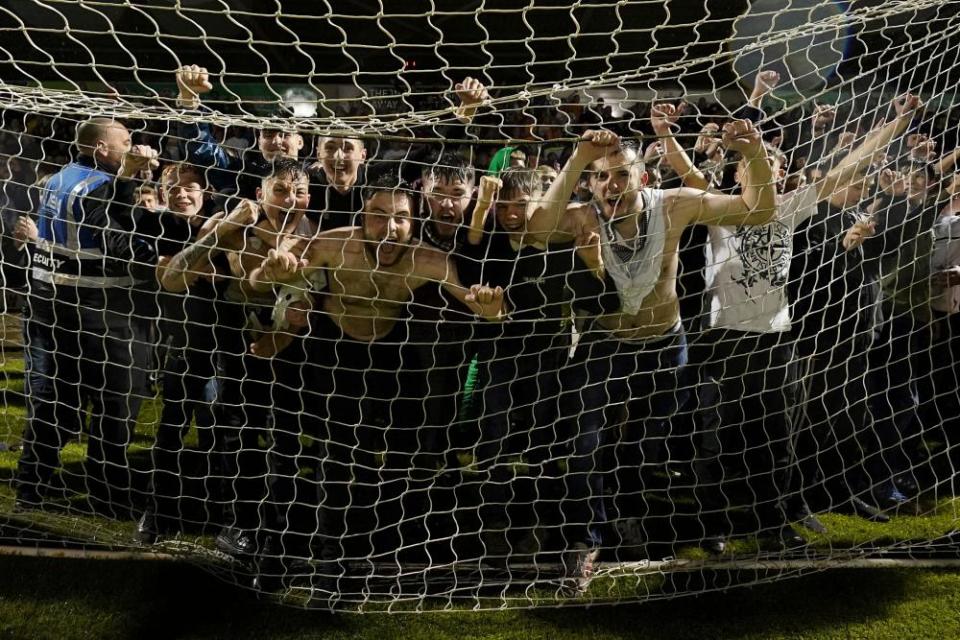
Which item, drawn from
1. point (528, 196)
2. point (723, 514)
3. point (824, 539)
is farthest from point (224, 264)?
point (824, 539)

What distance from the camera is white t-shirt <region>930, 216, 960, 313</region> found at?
350 centimetres

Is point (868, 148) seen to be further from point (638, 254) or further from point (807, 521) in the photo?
point (807, 521)

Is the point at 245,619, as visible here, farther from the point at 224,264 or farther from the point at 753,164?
the point at 753,164

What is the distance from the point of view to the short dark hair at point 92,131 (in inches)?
111

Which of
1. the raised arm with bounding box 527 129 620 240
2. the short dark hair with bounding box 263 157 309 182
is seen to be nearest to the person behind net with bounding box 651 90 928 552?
the raised arm with bounding box 527 129 620 240

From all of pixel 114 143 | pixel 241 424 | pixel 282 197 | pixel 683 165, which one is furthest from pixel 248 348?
pixel 683 165

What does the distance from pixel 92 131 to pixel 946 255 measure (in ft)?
12.0

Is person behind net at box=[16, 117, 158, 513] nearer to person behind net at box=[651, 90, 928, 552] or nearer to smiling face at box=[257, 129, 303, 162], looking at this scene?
smiling face at box=[257, 129, 303, 162]

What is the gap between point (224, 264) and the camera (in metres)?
2.85

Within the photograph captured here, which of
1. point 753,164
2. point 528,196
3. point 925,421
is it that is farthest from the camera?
point 925,421

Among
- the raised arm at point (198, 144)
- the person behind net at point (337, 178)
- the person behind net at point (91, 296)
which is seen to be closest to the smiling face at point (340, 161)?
the person behind net at point (337, 178)

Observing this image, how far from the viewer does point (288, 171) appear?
2.69m

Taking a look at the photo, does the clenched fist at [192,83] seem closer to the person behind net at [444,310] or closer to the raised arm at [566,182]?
the person behind net at [444,310]

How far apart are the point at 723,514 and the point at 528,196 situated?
1.57 metres
